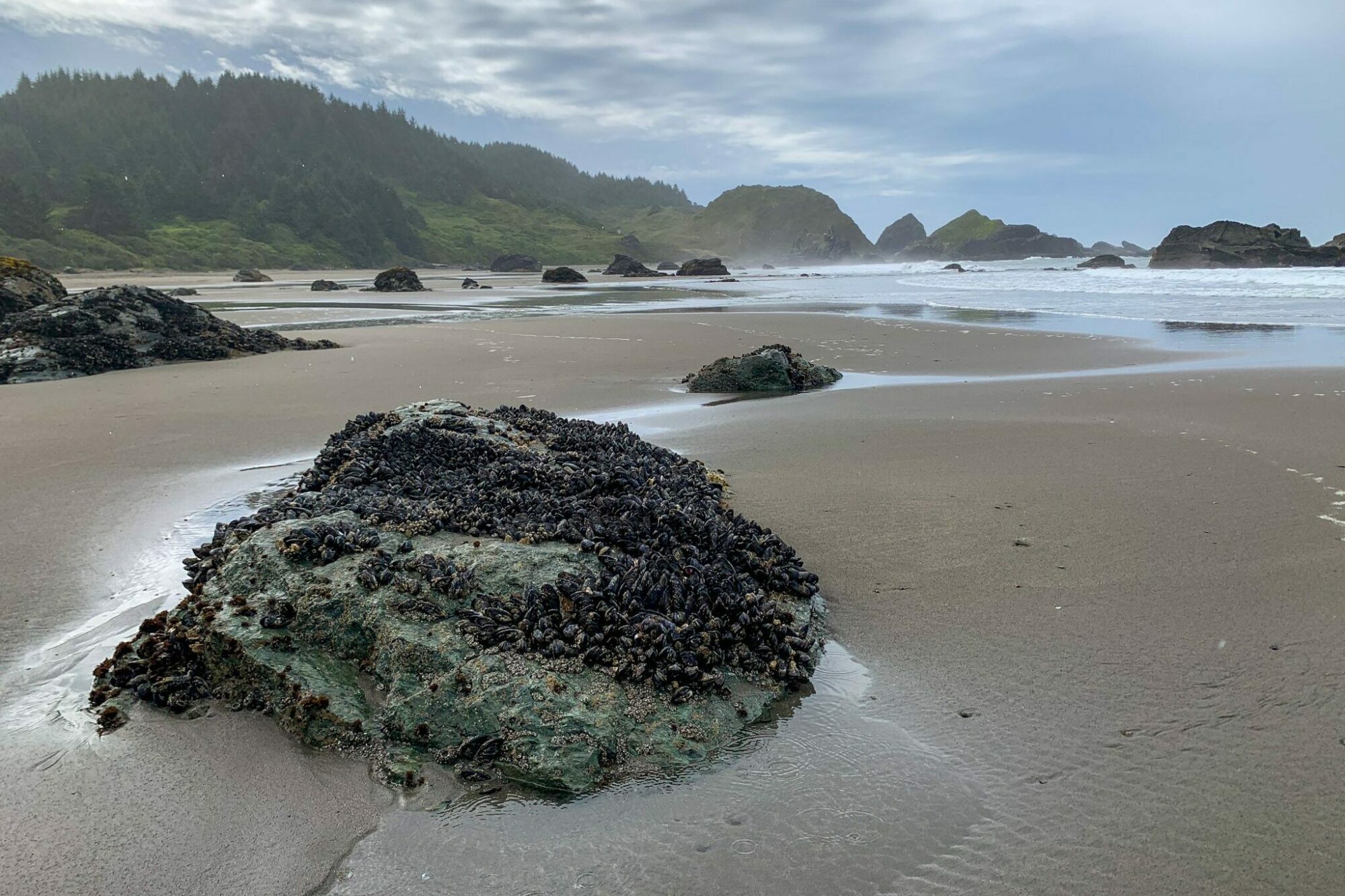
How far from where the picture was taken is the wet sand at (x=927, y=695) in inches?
90.1

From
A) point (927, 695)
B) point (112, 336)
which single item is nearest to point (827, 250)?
point (112, 336)

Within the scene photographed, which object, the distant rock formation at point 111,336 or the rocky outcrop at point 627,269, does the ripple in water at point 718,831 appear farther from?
the rocky outcrop at point 627,269

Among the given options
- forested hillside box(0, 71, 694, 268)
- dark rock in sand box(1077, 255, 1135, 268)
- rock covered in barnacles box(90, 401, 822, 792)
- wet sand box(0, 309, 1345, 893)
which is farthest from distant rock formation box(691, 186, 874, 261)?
rock covered in barnacles box(90, 401, 822, 792)

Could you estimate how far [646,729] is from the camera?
2803 mm

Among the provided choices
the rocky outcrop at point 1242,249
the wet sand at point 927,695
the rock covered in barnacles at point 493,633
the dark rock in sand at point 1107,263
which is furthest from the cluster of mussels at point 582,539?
the dark rock in sand at point 1107,263

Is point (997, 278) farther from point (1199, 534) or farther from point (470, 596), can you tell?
point (470, 596)

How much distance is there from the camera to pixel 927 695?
10.3 feet

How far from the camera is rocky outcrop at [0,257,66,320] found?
13227 mm

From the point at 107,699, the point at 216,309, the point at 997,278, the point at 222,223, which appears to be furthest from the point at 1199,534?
the point at 222,223

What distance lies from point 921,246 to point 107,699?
158m

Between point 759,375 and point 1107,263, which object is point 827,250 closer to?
point 1107,263

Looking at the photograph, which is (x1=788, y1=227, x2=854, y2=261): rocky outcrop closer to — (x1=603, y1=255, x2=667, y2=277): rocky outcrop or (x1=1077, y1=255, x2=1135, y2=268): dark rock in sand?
(x1=1077, y1=255, x2=1135, y2=268): dark rock in sand

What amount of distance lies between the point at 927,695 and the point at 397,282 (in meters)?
35.7

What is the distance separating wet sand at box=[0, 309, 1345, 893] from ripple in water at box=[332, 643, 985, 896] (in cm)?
1
